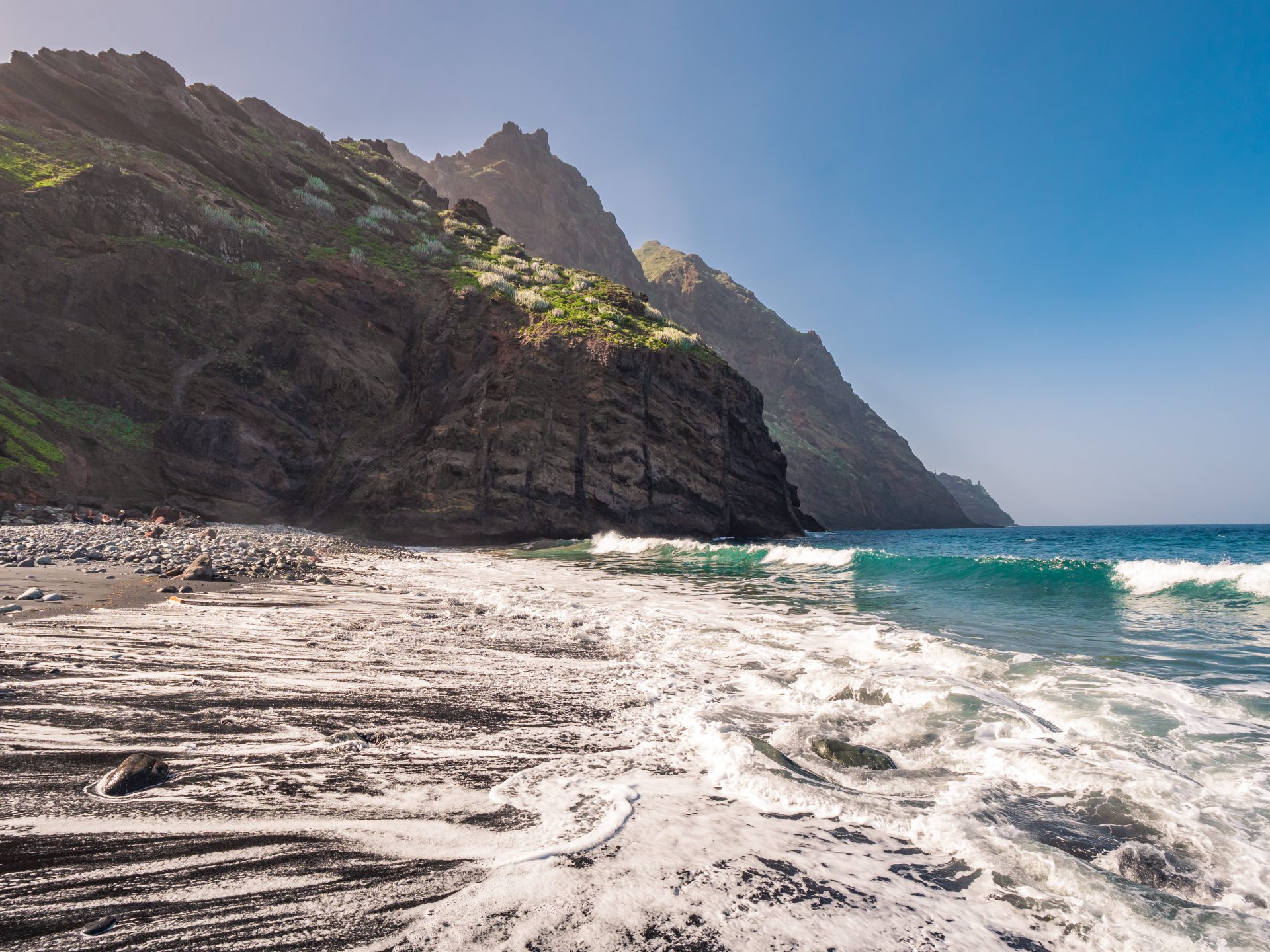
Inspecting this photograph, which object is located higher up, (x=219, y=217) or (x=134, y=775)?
(x=219, y=217)

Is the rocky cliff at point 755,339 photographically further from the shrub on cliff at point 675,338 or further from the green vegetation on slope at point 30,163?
the green vegetation on slope at point 30,163

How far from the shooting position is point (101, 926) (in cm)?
167

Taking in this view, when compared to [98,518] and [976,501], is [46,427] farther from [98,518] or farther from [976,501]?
[976,501]

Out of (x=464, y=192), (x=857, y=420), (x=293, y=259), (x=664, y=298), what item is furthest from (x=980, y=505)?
(x=293, y=259)

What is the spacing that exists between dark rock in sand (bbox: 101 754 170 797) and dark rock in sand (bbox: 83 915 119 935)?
1.05 meters

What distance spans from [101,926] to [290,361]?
29528 millimetres

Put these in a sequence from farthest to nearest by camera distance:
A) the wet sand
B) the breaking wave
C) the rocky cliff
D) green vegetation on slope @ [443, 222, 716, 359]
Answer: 1. the rocky cliff
2. green vegetation on slope @ [443, 222, 716, 359]
3. the breaking wave
4. the wet sand

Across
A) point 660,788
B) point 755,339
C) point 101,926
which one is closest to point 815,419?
point 755,339

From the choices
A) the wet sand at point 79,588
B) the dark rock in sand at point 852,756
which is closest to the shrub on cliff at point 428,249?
the wet sand at point 79,588

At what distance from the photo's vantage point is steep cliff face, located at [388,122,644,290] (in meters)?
96.1

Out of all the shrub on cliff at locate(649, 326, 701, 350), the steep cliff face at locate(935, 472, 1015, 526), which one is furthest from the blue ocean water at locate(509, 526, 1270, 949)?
the steep cliff face at locate(935, 472, 1015, 526)

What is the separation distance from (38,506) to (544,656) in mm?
17996

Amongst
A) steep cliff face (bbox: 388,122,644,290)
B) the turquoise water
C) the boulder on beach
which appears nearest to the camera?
the turquoise water

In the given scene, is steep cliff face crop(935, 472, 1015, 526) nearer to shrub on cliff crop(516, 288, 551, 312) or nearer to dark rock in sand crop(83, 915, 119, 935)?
shrub on cliff crop(516, 288, 551, 312)
